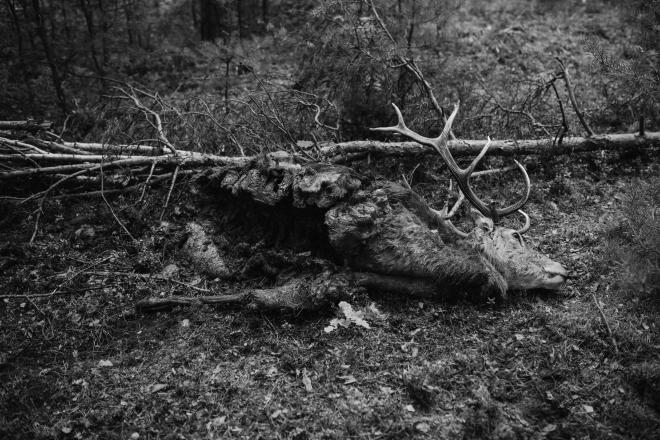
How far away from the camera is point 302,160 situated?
5609 mm

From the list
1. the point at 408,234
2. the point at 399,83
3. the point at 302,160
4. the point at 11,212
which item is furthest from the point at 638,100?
the point at 11,212

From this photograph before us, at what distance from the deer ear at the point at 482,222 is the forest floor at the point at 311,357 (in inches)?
33.7

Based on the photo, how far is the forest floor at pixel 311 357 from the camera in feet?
12.4

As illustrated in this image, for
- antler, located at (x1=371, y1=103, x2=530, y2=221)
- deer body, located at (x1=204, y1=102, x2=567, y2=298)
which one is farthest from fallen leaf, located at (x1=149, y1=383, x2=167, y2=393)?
antler, located at (x1=371, y1=103, x2=530, y2=221)

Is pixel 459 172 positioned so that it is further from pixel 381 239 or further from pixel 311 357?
pixel 311 357

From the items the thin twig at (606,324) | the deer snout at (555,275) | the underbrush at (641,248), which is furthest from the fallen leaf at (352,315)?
the underbrush at (641,248)

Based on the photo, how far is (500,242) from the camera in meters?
5.23

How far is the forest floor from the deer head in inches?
8.9

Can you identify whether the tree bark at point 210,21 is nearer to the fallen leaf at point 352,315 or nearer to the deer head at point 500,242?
the deer head at point 500,242

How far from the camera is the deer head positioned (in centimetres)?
496

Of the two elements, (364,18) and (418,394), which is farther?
(364,18)

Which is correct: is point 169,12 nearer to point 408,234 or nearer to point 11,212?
point 11,212

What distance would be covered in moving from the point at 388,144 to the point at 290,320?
3.23m

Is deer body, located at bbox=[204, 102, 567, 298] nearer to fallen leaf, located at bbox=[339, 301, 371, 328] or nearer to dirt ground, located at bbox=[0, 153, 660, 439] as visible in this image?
dirt ground, located at bbox=[0, 153, 660, 439]
